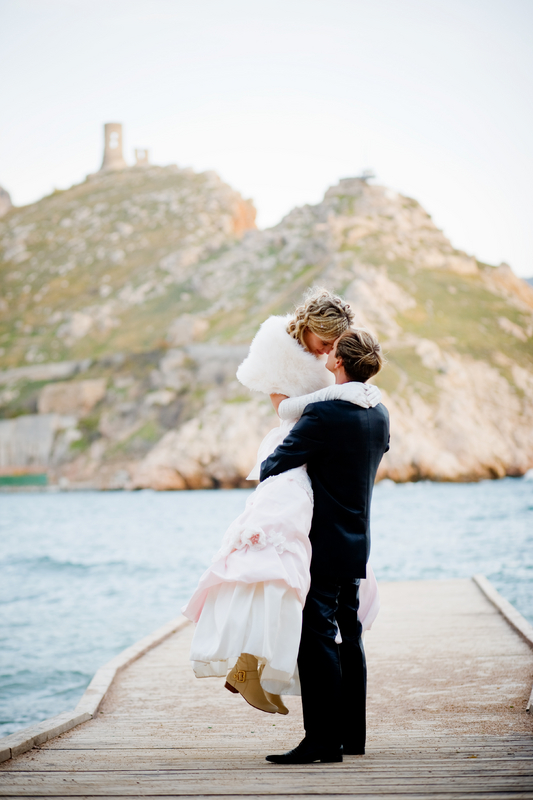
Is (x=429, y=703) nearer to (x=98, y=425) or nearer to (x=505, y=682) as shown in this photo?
(x=505, y=682)

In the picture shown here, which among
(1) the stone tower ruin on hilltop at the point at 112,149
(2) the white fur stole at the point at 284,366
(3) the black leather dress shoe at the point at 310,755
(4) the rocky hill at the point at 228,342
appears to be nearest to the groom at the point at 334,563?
(3) the black leather dress shoe at the point at 310,755

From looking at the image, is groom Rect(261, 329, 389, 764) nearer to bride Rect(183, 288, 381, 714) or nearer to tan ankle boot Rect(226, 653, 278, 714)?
bride Rect(183, 288, 381, 714)

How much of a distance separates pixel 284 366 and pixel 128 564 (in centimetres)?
2052

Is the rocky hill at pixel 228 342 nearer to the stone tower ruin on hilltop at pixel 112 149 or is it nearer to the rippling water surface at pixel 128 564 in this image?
the rippling water surface at pixel 128 564

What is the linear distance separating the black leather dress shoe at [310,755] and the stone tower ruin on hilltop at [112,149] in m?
166

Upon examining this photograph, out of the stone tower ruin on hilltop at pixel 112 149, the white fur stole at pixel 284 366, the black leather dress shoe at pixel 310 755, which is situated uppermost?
the stone tower ruin on hilltop at pixel 112 149

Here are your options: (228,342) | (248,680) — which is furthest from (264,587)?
(228,342)

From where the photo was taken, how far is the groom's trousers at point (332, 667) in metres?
3.58

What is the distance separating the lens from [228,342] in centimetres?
7431

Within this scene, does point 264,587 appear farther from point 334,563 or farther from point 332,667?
point 332,667

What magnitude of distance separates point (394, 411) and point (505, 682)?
55537 millimetres

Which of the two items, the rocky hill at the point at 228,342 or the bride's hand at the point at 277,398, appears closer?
the bride's hand at the point at 277,398

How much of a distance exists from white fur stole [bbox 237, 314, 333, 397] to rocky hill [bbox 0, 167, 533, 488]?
52.1 metres

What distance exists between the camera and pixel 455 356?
6856 centimetres
